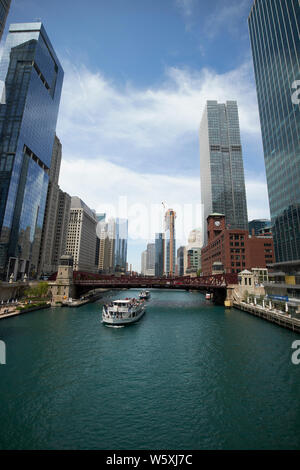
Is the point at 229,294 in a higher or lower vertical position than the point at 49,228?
lower

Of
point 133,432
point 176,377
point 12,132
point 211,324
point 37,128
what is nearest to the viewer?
point 133,432

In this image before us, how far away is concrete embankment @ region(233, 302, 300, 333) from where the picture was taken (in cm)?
4669

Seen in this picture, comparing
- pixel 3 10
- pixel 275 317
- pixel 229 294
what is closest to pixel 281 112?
pixel 229 294

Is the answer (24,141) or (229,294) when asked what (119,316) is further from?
(24,141)

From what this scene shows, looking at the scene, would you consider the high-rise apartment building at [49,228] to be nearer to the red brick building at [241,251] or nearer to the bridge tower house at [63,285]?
the bridge tower house at [63,285]

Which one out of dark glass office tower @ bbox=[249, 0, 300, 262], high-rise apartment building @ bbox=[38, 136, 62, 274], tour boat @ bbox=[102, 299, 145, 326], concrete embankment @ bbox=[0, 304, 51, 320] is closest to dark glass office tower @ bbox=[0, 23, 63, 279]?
high-rise apartment building @ bbox=[38, 136, 62, 274]

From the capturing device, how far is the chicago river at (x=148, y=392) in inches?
654

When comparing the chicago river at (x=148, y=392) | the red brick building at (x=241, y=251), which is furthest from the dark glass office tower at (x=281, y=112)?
the chicago river at (x=148, y=392)

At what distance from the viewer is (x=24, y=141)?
130 metres

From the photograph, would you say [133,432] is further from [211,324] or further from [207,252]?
[207,252]

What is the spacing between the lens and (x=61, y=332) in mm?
45719

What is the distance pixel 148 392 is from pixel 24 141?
14312cm
